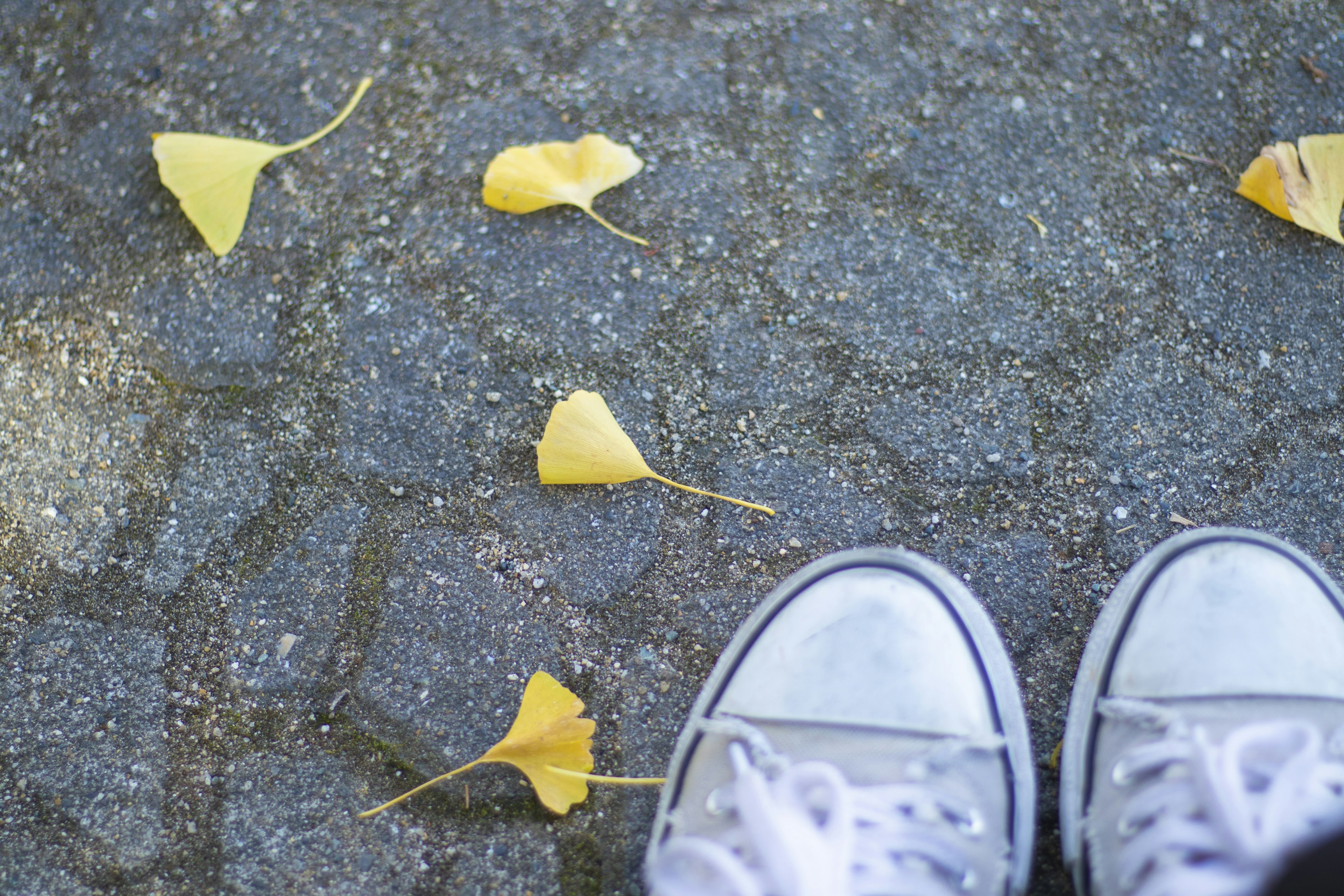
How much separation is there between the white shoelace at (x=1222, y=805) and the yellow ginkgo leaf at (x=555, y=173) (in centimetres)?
95

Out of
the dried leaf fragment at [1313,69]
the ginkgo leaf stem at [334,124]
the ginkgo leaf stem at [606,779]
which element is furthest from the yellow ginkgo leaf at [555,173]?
the dried leaf fragment at [1313,69]

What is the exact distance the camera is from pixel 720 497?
3.76 feet

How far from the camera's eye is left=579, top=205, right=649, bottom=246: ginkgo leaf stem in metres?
1.23

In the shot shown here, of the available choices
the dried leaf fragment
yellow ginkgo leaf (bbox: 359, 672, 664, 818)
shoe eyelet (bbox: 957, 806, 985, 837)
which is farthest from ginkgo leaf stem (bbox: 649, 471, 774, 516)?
the dried leaf fragment

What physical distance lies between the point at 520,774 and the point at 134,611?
577 mm

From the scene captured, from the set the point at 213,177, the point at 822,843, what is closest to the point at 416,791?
the point at 822,843

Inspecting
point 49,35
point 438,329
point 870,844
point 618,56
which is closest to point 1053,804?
point 870,844

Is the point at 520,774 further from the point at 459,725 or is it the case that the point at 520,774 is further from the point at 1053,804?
the point at 1053,804

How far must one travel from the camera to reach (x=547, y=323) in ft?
3.94

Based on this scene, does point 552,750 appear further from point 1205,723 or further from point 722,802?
point 1205,723

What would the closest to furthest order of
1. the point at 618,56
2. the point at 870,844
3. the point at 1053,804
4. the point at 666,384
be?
1. the point at 870,844
2. the point at 1053,804
3. the point at 666,384
4. the point at 618,56

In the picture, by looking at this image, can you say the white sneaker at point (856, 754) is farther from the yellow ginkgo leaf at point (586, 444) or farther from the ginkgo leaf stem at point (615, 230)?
the ginkgo leaf stem at point (615, 230)

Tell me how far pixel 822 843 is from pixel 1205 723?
487 millimetres

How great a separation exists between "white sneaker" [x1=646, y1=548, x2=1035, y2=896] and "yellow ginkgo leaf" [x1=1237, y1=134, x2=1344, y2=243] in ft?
2.46
